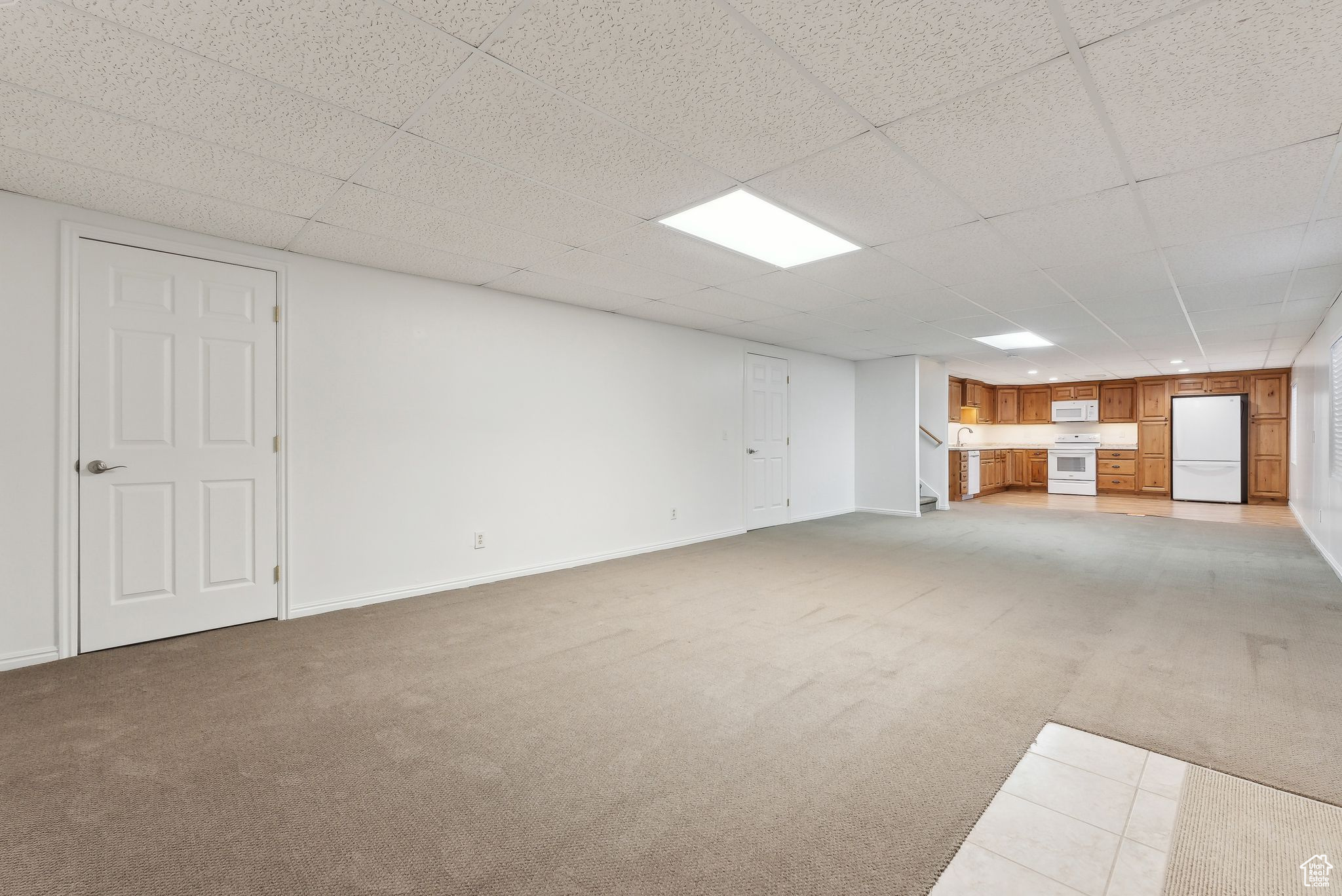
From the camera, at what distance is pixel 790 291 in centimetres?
457

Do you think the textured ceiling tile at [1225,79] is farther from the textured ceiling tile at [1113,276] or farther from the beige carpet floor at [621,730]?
the beige carpet floor at [621,730]

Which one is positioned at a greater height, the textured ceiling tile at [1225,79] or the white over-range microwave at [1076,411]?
the textured ceiling tile at [1225,79]

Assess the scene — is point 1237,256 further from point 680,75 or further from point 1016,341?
point 680,75

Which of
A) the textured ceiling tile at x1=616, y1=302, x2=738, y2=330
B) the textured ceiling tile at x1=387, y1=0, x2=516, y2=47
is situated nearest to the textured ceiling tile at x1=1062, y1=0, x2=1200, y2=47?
the textured ceiling tile at x1=387, y1=0, x2=516, y2=47

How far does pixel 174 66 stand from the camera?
1.82 metres

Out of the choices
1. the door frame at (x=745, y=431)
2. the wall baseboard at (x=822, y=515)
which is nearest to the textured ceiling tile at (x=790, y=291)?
the door frame at (x=745, y=431)

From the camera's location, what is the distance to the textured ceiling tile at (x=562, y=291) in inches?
167

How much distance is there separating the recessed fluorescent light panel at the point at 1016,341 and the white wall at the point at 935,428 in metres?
1.49

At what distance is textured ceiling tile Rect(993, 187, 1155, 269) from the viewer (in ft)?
9.24

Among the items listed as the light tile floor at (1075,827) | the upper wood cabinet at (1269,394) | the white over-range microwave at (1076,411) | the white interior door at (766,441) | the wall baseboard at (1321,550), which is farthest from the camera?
the white over-range microwave at (1076,411)

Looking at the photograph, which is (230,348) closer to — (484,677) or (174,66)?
(174,66)

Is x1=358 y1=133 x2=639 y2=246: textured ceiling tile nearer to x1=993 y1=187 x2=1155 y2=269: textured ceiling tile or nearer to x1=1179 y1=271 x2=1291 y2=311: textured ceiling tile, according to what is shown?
x1=993 y1=187 x2=1155 y2=269: textured ceiling tile

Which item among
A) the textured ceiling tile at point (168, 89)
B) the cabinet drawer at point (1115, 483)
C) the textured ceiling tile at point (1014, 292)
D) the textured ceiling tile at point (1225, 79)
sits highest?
the textured ceiling tile at point (1014, 292)

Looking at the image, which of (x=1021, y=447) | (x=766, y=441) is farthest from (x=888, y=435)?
(x=1021, y=447)
